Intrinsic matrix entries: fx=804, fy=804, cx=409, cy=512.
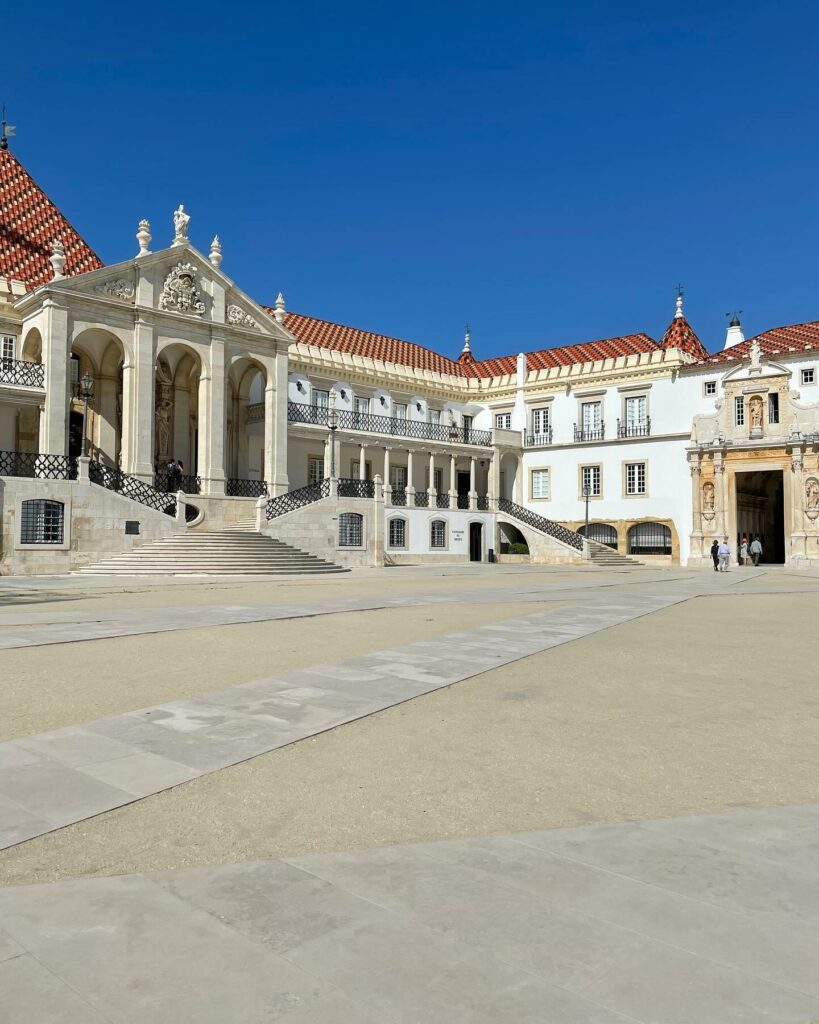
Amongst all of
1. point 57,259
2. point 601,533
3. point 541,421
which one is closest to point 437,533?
point 601,533

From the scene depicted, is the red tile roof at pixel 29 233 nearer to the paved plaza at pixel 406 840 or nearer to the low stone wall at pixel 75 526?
the low stone wall at pixel 75 526

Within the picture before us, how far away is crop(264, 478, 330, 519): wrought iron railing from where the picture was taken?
97.1 ft

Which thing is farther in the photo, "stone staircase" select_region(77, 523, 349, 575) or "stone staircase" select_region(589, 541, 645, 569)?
"stone staircase" select_region(589, 541, 645, 569)

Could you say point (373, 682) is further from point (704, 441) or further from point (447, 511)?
point (704, 441)

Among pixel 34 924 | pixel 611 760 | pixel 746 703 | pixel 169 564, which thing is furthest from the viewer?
pixel 169 564

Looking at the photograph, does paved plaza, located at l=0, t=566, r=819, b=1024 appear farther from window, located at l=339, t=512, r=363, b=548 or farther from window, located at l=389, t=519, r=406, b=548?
window, located at l=389, t=519, r=406, b=548

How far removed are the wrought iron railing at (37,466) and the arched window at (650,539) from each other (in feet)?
86.9

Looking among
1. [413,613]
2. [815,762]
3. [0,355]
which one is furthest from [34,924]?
[0,355]

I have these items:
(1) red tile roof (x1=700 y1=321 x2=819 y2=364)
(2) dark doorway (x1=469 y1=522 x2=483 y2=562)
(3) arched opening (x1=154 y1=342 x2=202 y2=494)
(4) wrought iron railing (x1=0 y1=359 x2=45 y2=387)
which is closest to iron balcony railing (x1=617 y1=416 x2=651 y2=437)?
(1) red tile roof (x1=700 y1=321 x2=819 y2=364)

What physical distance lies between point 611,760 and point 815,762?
3.79 feet

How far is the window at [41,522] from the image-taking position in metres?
23.1

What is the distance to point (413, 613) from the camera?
1259 centimetres

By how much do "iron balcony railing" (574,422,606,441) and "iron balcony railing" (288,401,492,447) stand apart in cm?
457

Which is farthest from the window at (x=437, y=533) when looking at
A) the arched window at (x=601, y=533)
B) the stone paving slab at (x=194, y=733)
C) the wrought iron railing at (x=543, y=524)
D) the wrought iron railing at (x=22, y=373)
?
the stone paving slab at (x=194, y=733)
